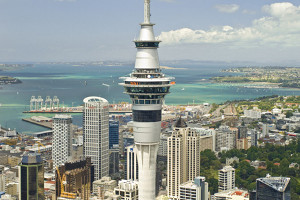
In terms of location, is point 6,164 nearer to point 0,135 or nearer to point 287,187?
point 0,135

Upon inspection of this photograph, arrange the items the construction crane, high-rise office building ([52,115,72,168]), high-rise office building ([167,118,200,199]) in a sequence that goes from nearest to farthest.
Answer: the construction crane, high-rise office building ([167,118,200,199]), high-rise office building ([52,115,72,168])

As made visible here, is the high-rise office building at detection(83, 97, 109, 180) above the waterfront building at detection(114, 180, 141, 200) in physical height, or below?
above

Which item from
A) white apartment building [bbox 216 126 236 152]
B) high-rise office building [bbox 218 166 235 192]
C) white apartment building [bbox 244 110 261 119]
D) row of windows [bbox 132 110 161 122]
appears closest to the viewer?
row of windows [bbox 132 110 161 122]

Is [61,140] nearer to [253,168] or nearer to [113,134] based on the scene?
[113,134]

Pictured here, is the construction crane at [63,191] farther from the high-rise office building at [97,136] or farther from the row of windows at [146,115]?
the row of windows at [146,115]

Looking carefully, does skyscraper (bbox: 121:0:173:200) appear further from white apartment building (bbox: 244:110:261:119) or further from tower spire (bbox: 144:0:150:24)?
white apartment building (bbox: 244:110:261:119)

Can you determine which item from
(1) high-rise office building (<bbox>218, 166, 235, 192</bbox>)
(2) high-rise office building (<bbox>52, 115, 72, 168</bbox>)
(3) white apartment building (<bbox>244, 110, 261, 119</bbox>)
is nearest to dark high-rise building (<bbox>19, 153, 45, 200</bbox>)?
(2) high-rise office building (<bbox>52, 115, 72, 168</bbox>)
